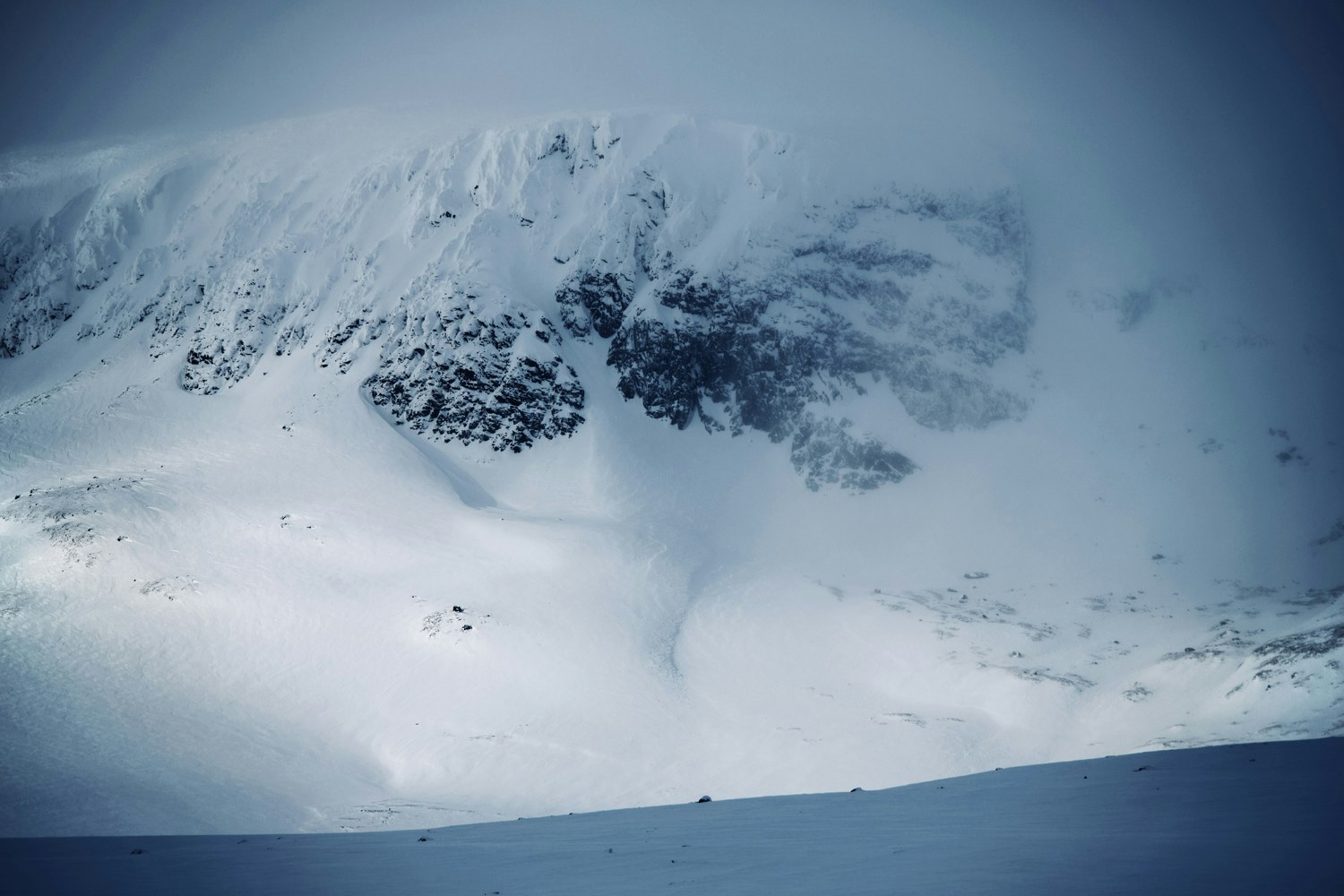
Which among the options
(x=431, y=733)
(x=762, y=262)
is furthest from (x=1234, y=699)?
(x=762, y=262)

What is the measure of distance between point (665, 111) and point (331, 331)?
45.2 m

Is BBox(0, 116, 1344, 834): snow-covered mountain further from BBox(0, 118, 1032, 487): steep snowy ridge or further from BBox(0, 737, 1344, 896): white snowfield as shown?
BBox(0, 737, 1344, 896): white snowfield

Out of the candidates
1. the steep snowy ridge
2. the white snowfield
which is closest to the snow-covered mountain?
the steep snowy ridge

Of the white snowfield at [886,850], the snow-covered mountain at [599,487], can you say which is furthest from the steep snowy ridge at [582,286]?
the white snowfield at [886,850]

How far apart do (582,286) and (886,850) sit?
68.1m

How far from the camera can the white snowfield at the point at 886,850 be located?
27.6ft

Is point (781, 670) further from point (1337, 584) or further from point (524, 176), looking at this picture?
point (524, 176)

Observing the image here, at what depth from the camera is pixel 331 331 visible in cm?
7131

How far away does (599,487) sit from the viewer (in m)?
59.9

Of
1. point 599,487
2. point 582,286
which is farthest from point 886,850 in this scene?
point 582,286

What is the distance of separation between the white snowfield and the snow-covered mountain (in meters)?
15.4

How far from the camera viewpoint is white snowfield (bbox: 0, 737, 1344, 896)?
8.42 metres

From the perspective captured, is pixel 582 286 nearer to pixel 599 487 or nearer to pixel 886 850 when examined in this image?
pixel 599 487

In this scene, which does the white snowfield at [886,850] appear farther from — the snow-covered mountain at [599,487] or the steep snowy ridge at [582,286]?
the steep snowy ridge at [582,286]
